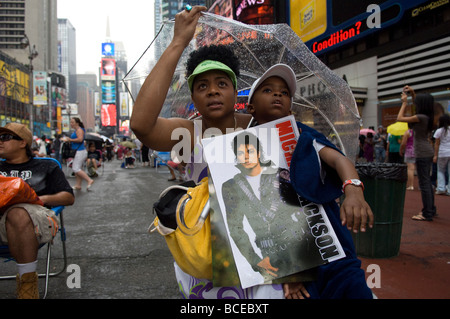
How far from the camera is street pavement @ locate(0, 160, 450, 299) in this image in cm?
305

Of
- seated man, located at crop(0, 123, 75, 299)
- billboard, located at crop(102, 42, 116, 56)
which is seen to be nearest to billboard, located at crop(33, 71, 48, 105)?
seated man, located at crop(0, 123, 75, 299)

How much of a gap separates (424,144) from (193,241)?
16.8 feet

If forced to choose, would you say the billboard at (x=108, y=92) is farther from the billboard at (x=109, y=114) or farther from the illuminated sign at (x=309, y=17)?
the illuminated sign at (x=309, y=17)

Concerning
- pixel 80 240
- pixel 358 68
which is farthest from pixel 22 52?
pixel 80 240

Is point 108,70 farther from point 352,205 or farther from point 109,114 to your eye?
point 352,205

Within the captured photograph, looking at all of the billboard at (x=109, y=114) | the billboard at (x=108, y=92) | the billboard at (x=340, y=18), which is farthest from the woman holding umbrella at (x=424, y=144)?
the billboard at (x=108, y=92)

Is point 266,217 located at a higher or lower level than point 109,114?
lower

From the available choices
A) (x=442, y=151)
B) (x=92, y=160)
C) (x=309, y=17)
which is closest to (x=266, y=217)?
(x=442, y=151)

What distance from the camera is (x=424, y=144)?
5.30m

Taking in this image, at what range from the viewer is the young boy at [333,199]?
1230 millimetres

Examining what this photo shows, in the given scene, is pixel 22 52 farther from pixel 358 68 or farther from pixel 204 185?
pixel 204 185

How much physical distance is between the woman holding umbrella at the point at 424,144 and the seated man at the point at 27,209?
4.68m

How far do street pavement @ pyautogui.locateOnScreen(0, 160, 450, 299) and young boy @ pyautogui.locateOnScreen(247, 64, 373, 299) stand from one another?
1904mm
